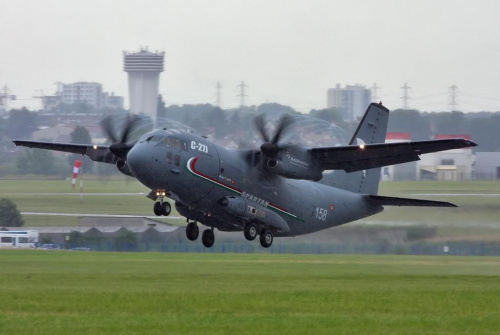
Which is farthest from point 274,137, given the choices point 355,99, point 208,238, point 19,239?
point 355,99

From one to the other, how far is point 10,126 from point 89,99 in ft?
186

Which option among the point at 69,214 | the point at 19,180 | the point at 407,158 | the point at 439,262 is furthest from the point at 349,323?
the point at 19,180

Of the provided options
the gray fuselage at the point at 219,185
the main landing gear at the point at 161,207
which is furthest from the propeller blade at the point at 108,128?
the main landing gear at the point at 161,207

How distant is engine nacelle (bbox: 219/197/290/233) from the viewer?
33062 millimetres

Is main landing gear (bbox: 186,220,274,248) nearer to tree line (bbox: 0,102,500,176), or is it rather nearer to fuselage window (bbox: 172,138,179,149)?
fuselage window (bbox: 172,138,179,149)

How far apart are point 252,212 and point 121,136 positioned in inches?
211

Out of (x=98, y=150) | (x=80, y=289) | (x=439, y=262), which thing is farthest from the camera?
(x=439, y=262)

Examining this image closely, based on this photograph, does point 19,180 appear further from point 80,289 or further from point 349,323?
point 349,323

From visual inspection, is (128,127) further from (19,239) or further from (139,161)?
(19,239)

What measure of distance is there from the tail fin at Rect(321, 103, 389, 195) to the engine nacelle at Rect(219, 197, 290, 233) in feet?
17.2

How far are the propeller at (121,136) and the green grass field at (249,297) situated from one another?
15.0 feet

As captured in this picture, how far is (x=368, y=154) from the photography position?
34.5 m

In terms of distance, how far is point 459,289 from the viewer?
31484 mm

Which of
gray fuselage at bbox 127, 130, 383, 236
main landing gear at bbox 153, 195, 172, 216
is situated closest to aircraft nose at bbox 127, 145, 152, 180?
gray fuselage at bbox 127, 130, 383, 236
